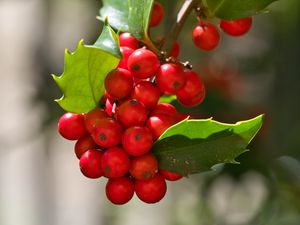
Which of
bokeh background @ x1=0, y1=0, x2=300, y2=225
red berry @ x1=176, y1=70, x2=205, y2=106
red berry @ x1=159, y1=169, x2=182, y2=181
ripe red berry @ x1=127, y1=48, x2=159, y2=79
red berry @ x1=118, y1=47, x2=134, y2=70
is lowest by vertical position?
bokeh background @ x1=0, y1=0, x2=300, y2=225

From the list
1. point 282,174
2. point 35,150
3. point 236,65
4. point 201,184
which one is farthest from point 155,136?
point 35,150

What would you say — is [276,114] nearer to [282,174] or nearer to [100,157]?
[282,174]

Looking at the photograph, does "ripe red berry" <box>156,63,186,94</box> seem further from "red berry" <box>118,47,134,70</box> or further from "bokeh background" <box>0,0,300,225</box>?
"bokeh background" <box>0,0,300,225</box>

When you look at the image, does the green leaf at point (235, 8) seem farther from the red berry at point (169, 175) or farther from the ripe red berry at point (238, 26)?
the red berry at point (169, 175)

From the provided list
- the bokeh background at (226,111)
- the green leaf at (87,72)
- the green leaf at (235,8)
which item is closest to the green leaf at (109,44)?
the green leaf at (87,72)

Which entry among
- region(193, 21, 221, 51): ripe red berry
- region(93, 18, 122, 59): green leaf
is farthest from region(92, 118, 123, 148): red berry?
region(193, 21, 221, 51): ripe red berry

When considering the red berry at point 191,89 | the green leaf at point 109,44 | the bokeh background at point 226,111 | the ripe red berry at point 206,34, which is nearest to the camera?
the green leaf at point 109,44

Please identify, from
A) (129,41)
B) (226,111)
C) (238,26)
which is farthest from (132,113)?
(226,111)
